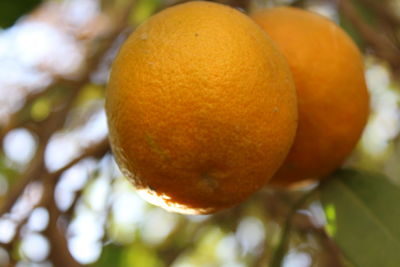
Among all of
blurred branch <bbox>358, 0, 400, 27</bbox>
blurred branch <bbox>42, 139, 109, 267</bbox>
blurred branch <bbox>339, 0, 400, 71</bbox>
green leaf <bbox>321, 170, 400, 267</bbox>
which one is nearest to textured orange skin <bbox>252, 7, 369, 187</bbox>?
green leaf <bbox>321, 170, 400, 267</bbox>

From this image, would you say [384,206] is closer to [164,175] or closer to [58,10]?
[164,175]

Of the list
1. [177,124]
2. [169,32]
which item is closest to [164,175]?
[177,124]

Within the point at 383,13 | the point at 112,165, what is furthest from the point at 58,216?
the point at 383,13

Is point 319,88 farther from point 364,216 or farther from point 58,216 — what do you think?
point 58,216

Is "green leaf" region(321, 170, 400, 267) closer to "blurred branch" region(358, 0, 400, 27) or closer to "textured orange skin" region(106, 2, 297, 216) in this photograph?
"textured orange skin" region(106, 2, 297, 216)

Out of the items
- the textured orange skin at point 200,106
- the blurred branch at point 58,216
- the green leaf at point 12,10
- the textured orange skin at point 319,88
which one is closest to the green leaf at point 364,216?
the textured orange skin at point 319,88

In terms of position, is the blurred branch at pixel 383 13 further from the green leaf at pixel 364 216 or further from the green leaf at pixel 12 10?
the green leaf at pixel 12 10
